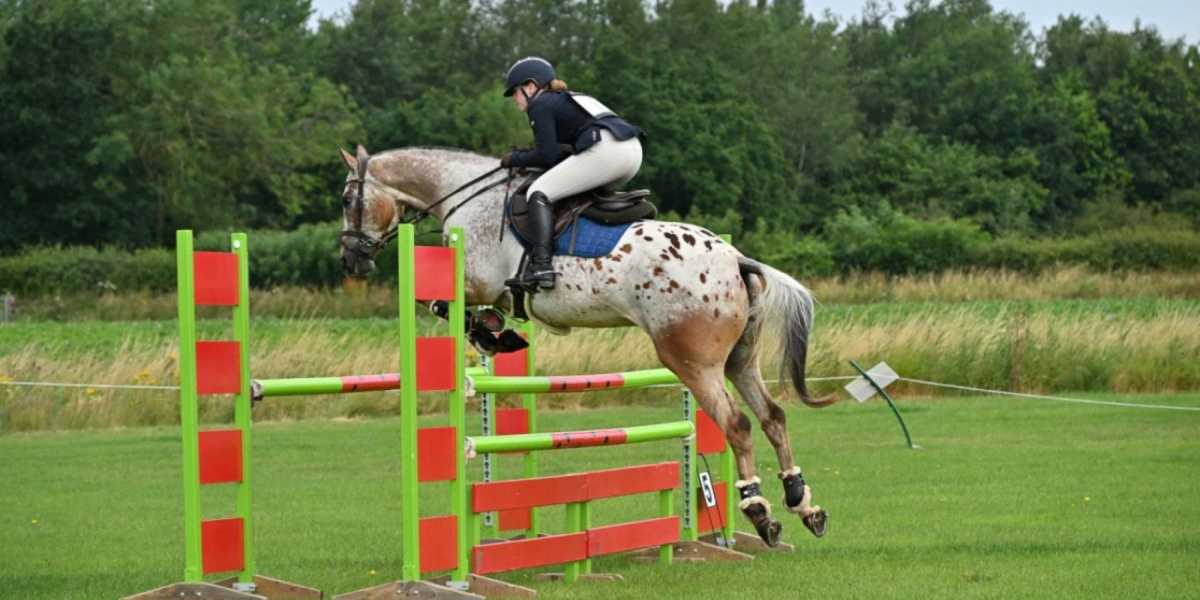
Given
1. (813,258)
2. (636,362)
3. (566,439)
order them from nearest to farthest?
(566,439), (636,362), (813,258)

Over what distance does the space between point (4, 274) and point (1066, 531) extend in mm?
36893

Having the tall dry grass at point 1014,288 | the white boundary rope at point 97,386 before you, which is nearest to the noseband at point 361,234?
the white boundary rope at point 97,386

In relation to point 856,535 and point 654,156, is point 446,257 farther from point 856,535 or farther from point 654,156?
point 654,156

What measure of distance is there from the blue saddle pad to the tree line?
37.7 meters

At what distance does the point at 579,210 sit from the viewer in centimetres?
776

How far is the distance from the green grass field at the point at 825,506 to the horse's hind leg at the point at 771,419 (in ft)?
1.01

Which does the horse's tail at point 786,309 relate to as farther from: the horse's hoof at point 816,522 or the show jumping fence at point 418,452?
the show jumping fence at point 418,452

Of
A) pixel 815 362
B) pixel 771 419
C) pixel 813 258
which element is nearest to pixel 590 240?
pixel 771 419

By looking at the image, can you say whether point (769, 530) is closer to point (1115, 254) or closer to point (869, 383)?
point (869, 383)

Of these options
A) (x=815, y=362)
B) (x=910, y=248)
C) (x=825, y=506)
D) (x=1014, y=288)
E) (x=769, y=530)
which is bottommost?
(x=825, y=506)

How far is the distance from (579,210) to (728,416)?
1.21 m

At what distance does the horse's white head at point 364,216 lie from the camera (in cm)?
833

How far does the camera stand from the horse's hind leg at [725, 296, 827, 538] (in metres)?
7.84

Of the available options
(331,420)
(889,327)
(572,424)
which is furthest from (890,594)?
(889,327)
